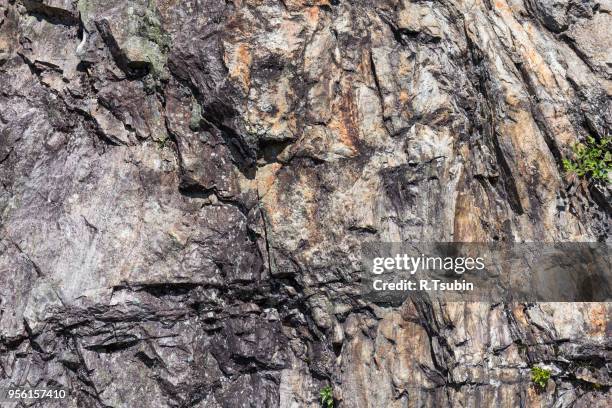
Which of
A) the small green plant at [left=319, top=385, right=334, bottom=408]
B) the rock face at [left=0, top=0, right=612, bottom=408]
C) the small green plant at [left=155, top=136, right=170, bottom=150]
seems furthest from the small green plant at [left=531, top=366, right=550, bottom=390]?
the small green plant at [left=155, top=136, right=170, bottom=150]

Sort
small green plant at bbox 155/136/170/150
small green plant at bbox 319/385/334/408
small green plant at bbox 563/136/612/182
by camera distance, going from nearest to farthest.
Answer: small green plant at bbox 319/385/334/408
small green plant at bbox 563/136/612/182
small green plant at bbox 155/136/170/150

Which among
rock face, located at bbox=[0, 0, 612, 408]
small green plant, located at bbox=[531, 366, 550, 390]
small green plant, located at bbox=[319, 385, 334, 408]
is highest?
rock face, located at bbox=[0, 0, 612, 408]

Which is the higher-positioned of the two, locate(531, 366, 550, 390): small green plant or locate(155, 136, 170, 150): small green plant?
Result: locate(155, 136, 170, 150): small green plant

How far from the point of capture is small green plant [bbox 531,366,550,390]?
6738 mm

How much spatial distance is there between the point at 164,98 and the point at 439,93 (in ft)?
11.8

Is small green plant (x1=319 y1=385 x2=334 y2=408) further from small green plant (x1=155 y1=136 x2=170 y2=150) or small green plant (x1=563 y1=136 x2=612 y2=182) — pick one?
small green plant (x1=563 y1=136 x2=612 y2=182)

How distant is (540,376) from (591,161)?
274 centimetres

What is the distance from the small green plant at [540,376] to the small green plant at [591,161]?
2472 millimetres

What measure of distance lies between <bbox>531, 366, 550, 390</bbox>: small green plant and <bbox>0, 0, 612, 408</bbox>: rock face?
77mm

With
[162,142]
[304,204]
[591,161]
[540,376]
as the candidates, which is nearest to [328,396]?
[304,204]

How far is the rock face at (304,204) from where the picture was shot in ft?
22.7

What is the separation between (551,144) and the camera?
7328mm

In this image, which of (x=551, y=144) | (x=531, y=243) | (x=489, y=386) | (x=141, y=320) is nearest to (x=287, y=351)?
(x=141, y=320)

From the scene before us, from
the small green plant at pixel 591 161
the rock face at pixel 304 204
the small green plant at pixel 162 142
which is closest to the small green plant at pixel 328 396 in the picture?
the rock face at pixel 304 204
